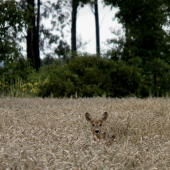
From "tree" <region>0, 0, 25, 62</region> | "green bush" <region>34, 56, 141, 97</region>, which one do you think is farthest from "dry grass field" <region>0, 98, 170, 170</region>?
"tree" <region>0, 0, 25, 62</region>

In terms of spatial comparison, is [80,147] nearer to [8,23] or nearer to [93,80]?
[93,80]

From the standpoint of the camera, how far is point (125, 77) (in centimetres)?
1381

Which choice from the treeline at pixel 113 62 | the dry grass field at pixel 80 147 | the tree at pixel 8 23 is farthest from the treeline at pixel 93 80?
the dry grass field at pixel 80 147

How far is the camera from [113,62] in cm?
1416

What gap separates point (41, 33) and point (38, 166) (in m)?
27.2

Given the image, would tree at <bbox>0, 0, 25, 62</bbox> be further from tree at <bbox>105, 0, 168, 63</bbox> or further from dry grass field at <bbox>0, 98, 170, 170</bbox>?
dry grass field at <bbox>0, 98, 170, 170</bbox>

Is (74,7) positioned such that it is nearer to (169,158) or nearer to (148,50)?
(148,50)

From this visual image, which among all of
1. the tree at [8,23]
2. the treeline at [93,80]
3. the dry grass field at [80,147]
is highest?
the tree at [8,23]

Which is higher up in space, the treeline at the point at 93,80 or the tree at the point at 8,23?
the tree at the point at 8,23

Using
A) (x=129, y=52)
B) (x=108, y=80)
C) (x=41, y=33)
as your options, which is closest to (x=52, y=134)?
(x=108, y=80)

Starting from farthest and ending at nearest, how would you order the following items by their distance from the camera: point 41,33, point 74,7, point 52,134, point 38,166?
point 41,33, point 74,7, point 52,134, point 38,166

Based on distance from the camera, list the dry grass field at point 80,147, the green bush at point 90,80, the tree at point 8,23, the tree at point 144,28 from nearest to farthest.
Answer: the dry grass field at point 80,147
the green bush at point 90,80
the tree at point 8,23
the tree at point 144,28

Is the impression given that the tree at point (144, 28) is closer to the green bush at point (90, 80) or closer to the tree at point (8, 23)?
the green bush at point (90, 80)

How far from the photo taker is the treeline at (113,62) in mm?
13156
